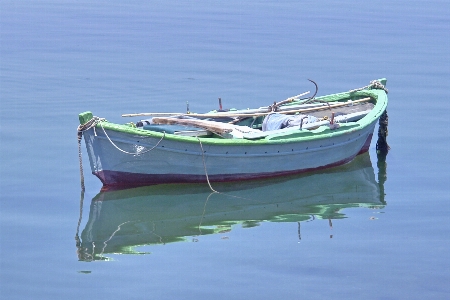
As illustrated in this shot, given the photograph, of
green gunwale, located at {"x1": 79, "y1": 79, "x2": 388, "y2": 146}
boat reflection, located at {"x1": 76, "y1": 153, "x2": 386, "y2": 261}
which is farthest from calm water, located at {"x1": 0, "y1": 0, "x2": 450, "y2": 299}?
green gunwale, located at {"x1": 79, "y1": 79, "x2": 388, "y2": 146}

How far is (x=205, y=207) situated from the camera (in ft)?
40.6

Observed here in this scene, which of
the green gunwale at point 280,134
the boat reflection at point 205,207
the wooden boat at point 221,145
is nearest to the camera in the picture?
the boat reflection at point 205,207

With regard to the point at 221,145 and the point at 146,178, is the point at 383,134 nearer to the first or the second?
the point at 221,145

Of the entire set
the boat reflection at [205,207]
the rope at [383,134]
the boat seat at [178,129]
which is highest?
the boat seat at [178,129]

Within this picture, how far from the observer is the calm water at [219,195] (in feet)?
31.2

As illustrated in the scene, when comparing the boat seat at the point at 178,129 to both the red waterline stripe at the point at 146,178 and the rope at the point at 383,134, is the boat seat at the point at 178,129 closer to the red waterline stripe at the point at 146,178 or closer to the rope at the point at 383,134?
the red waterline stripe at the point at 146,178

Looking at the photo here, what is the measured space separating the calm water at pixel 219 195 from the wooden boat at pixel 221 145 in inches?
11.2

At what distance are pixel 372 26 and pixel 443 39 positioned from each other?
4.30 m

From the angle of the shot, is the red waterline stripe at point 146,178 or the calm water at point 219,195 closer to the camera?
the calm water at point 219,195

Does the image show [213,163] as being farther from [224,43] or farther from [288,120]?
[224,43]

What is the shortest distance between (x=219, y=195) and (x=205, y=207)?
0.56 m

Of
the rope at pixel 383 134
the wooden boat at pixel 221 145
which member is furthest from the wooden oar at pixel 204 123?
the rope at pixel 383 134

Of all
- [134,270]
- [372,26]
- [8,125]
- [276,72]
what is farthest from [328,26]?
[134,270]

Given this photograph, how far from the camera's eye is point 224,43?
27719mm
